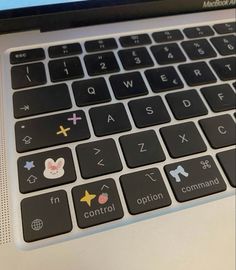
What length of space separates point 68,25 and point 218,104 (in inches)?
7.1

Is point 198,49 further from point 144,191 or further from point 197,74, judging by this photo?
point 144,191

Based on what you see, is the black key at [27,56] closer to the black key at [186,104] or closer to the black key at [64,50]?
the black key at [64,50]

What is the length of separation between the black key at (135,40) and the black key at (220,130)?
119mm

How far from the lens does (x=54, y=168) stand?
301 millimetres

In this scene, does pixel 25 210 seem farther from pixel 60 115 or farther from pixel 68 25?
pixel 68 25

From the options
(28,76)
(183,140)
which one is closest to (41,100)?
(28,76)

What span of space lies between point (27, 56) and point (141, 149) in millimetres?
157

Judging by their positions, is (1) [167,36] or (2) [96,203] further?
(1) [167,36]

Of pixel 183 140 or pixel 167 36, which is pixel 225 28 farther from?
pixel 183 140

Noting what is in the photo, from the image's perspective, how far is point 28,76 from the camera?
0.36 metres

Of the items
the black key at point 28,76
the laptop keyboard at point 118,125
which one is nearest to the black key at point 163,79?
the laptop keyboard at point 118,125

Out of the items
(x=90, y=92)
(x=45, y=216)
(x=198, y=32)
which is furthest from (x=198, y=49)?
(x=45, y=216)

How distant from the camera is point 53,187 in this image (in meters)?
0.29

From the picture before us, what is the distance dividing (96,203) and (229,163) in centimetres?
12
